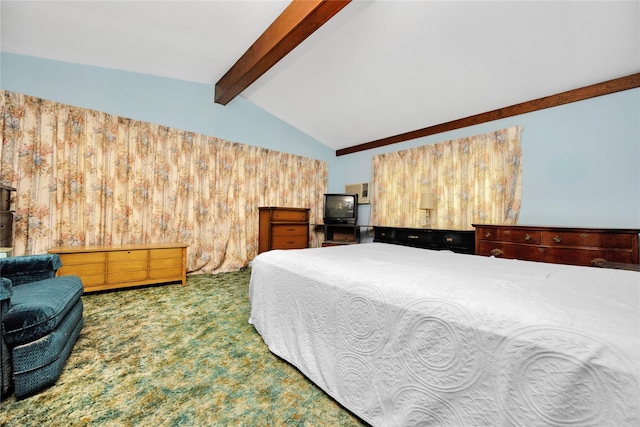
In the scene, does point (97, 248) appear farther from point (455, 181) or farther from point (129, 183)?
point (455, 181)

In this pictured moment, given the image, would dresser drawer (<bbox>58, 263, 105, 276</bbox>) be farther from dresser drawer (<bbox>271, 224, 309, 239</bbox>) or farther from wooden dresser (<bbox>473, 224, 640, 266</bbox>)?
wooden dresser (<bbox>473, 224, 640, 266</bbox>)

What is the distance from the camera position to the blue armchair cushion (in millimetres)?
1190

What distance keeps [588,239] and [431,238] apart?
152 cm

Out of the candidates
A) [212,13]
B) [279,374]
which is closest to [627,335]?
[279,374]

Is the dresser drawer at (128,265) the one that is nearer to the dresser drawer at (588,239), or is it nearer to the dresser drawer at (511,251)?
the dresser drawer at (511,251)

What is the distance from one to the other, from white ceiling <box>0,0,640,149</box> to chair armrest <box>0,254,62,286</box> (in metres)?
2.28

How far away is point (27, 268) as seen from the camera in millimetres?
1696

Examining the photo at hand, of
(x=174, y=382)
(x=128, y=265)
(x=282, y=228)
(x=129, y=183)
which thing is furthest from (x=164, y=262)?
(x=174, y=382)

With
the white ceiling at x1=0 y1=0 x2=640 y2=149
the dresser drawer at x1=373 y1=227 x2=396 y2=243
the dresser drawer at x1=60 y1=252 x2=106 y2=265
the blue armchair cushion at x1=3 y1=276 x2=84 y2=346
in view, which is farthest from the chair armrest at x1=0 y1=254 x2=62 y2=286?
the dresser drawer at x1=373 y1=227 x2=396 y2=243

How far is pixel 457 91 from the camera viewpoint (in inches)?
123

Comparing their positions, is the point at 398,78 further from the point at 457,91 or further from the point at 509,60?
the point at 509,60

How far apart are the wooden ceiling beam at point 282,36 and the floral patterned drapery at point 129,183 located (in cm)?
128

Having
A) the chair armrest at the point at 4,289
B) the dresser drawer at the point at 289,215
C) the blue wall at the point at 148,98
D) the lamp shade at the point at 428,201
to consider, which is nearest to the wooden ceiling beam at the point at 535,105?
the lamp shade at the point at 428,201

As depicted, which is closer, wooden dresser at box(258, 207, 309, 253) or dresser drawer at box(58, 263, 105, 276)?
dresser drawer at box(58, 263, 105, 276)
